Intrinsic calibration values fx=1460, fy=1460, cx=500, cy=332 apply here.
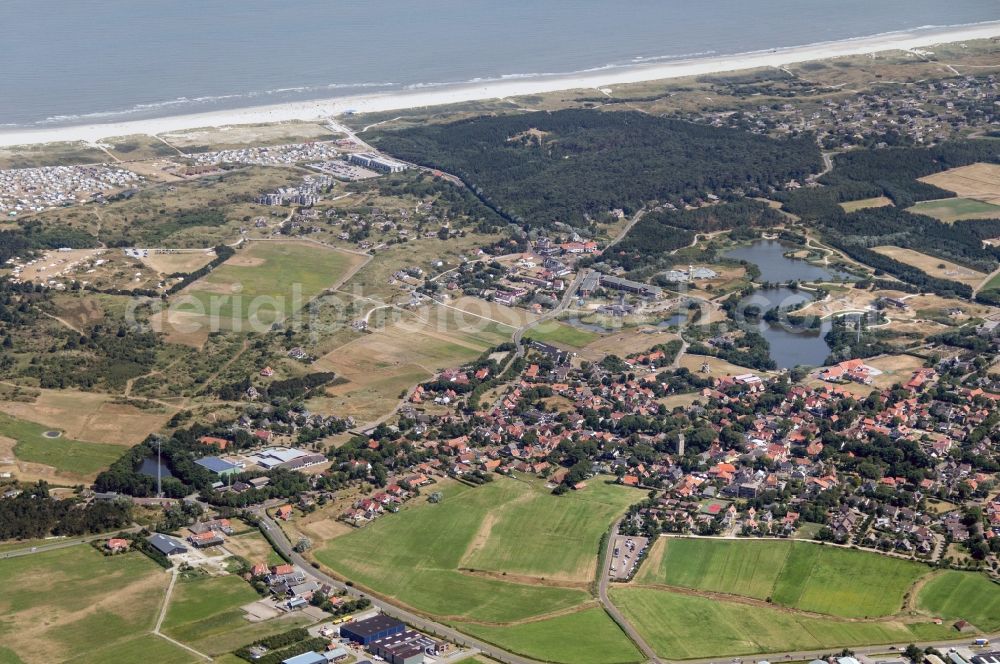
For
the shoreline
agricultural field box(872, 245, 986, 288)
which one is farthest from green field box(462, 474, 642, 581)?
the shoreline

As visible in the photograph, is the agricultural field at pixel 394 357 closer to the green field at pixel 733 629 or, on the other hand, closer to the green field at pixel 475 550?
the green field at pixel 475 550

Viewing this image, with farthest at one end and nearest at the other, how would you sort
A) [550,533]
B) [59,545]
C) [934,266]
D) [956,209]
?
[956,209], [934,266], [550,533], [59,545]

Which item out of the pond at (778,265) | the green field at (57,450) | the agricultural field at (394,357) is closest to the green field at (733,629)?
the agricultural field at (394,357)

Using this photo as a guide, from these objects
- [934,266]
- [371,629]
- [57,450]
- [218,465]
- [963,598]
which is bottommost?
[963,598]

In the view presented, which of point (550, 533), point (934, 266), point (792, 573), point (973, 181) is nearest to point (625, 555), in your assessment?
point (550, 533)

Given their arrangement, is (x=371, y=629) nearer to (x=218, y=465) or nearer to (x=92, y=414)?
(x=218, y=465)
